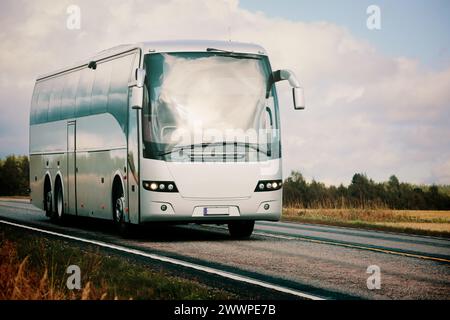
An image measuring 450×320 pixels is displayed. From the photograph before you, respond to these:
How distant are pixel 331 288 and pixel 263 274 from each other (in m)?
1.65

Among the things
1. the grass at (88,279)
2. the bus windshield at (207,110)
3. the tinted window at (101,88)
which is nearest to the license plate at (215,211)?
the bus windshield at (207,110)

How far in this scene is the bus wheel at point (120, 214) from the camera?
64.7 feet

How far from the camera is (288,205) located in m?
37.7

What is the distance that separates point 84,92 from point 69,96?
1.38 metres

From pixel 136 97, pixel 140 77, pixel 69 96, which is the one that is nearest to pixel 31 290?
pixel 136 97

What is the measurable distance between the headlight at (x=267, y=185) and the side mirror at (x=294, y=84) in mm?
1563

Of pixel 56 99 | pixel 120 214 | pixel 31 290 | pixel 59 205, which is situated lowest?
pixel 31 290

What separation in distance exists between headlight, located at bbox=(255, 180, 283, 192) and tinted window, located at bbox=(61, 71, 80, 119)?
7049 mm

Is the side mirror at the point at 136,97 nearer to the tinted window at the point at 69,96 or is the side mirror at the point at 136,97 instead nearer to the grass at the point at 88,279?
the grass at the point at 88,279

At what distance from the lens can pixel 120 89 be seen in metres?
20.0

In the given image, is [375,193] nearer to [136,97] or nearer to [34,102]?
[34,102]

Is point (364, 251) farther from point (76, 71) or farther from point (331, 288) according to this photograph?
point (76, 71)

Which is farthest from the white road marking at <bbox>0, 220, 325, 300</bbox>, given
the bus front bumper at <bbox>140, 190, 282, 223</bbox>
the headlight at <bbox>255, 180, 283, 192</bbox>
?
the headlight at <bbox>255, 180, 283, 192</bbox>

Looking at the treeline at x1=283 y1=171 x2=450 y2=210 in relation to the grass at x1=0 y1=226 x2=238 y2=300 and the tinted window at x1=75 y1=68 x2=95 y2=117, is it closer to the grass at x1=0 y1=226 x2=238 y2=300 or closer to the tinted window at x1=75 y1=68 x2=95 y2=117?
the tinted window at x1=75 y1=68 x2=95 y2=117
